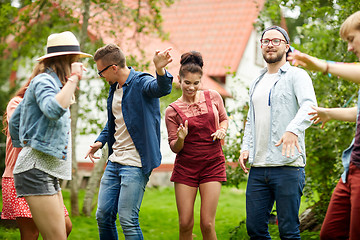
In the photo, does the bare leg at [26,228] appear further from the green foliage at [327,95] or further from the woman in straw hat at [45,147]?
the green foliage at [327,95]

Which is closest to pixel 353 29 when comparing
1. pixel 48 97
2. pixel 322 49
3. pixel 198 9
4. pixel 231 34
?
pixel 48 97

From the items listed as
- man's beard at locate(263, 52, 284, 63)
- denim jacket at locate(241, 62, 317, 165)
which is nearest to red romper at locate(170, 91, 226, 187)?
denim jacket at locate(241, 62, 317, 165)

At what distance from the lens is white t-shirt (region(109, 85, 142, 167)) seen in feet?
15.5

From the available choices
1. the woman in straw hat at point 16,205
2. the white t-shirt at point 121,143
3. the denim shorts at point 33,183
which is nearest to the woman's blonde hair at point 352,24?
the white t-shirt at point 121,143

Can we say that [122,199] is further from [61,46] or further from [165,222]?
[165,222]

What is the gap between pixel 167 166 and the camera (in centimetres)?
1791

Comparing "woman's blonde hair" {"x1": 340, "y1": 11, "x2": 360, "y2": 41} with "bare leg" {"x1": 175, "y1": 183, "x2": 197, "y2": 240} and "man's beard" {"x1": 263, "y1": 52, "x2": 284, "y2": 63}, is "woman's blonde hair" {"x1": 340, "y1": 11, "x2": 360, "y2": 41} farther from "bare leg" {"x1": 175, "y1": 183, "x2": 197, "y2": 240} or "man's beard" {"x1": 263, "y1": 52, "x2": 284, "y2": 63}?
"bare leg" {"x1": 175, "y1": 183, "x2": 197, "y2": 240}

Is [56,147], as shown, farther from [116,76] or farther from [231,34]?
[231,34]

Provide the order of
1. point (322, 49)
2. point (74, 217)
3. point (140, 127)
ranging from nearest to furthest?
point (140, 127) → point (322, 49) → point (74, 217)

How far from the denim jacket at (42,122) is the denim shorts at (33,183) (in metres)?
0.19

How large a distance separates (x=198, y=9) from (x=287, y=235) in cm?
2006

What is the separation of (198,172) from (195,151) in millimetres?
215

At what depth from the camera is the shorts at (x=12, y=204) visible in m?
4.92

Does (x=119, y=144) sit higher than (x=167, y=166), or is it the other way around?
(x=119, y=144)
